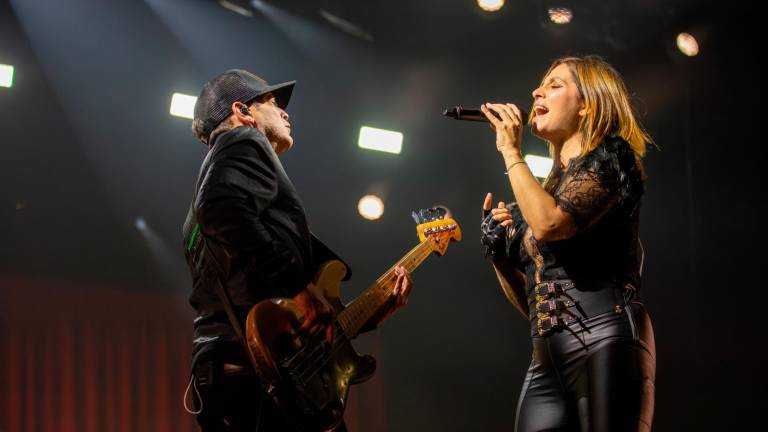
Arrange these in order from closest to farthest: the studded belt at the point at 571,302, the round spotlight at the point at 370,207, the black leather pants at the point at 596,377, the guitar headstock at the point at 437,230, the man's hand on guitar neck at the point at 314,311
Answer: the black leather pants at the point at 596,377
the studded belt at the point at 571,302
the man's hand on guitar neck at the point at 314,311
the guitar headstock at the point at 437,230
the round spotlight at the point at 370,207

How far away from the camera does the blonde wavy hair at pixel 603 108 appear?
2.13 metres

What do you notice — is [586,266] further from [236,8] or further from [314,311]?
[236,8]

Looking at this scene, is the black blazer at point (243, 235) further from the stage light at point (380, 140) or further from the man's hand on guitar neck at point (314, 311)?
the stage light at point (380, 140)

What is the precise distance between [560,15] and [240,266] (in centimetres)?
389

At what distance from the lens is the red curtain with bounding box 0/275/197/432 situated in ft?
14.2

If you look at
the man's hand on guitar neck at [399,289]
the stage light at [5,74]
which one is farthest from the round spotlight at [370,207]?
the man's hand on guitar neck at [399,289]

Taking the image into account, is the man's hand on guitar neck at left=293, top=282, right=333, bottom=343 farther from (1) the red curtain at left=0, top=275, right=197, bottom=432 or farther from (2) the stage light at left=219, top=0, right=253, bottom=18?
(2) the stage light at left=219, top=0, right=253, bottom=18

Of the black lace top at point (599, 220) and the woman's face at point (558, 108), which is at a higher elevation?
the woman's face at point (558, 108)

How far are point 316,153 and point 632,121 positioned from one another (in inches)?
128

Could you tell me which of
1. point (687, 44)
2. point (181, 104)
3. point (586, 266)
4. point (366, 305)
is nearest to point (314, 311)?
point (366, 305)

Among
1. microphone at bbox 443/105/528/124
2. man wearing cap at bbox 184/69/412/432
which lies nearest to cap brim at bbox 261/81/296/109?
man wearing cap at bbox 184/69/412/432

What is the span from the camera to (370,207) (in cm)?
531

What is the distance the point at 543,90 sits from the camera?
2303mm

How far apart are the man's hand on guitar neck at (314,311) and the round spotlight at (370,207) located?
3.22 meters
